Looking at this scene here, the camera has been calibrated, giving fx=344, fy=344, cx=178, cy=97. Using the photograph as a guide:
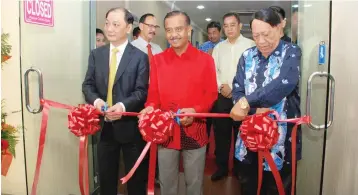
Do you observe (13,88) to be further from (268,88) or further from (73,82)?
(268,88)

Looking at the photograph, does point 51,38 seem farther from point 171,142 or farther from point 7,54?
point 171,142

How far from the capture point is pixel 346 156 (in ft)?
7.76

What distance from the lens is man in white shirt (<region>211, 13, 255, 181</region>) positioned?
118 inches

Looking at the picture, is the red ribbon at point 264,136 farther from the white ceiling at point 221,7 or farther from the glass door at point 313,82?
the white ceiling at point 221,7

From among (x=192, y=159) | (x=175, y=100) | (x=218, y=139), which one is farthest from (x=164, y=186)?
(x=218, y=139)

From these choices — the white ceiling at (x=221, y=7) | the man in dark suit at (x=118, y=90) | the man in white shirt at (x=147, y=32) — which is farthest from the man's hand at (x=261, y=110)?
the white ceiling at (x=221, y=7)

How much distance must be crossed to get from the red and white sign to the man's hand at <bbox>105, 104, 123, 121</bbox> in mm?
750

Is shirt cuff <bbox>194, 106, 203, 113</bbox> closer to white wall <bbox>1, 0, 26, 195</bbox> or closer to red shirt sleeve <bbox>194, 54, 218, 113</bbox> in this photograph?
red shirt sleeve <bbox>194, 54, 218, 113</bbox>

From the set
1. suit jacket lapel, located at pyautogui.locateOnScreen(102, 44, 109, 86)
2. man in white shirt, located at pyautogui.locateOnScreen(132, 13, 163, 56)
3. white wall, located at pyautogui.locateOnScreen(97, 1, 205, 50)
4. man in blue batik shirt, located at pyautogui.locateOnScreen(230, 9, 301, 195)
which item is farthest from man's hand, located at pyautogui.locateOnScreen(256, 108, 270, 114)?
white wall, located at pyautogui.locateOnScreen(97, 1, 205, 50)

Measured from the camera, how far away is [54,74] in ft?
8.08

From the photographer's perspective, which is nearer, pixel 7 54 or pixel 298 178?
pixel 7 54

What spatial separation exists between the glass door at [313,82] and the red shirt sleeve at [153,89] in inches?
35.2

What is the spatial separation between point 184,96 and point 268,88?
50cm

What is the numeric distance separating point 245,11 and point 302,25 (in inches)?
204
